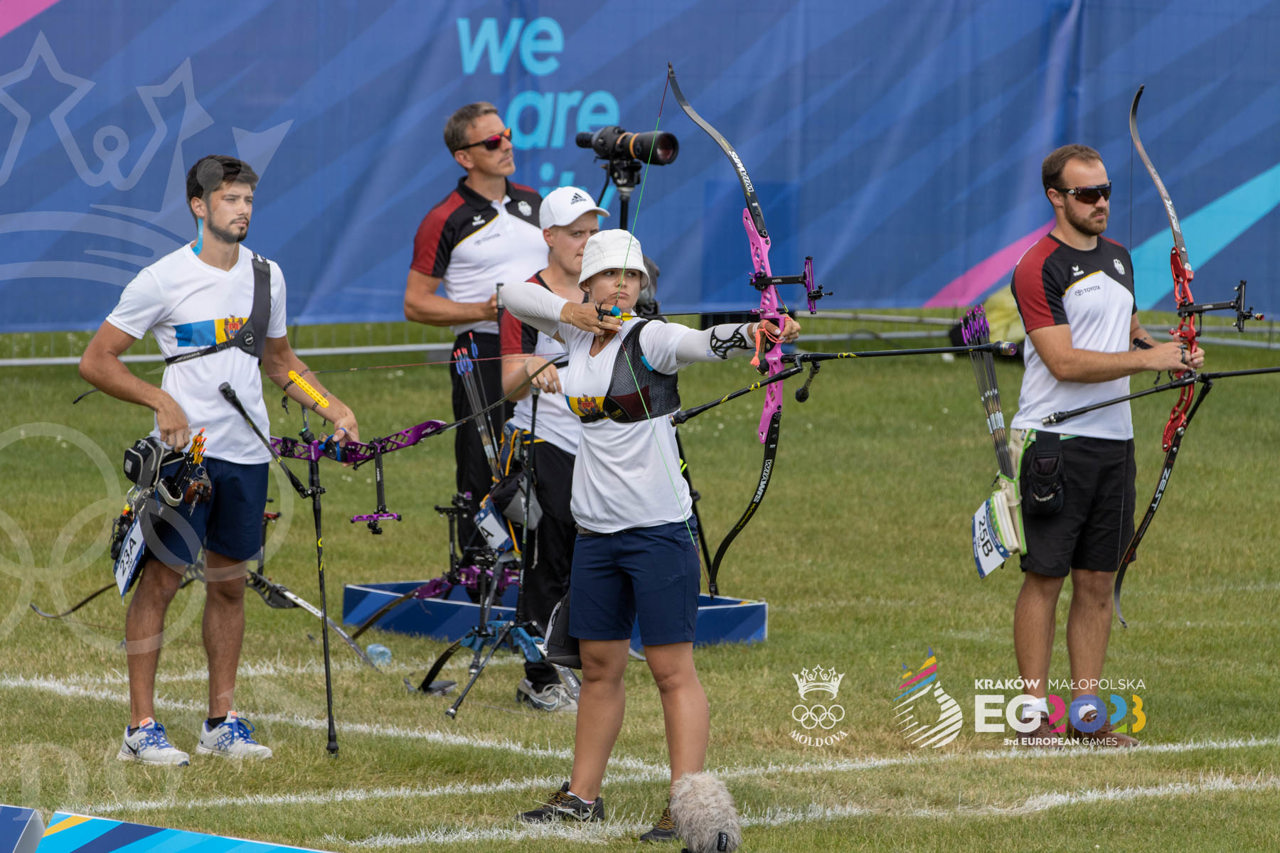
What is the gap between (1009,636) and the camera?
7.31 metres

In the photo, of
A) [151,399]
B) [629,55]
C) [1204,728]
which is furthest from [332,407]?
[629,55]

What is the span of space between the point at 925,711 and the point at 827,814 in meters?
1.26

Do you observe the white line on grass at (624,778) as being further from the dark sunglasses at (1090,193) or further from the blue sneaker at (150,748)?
the dark sunglasses at (1090,193)

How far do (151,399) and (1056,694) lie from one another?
Result: 10.4ft

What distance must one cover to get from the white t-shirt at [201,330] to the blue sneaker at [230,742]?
838mm

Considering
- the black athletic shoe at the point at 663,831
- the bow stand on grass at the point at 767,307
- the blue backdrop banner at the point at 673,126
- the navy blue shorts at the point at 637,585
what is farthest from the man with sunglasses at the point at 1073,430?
the blue backdrop banner at the point at 673,126

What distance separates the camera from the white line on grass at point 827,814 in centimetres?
477

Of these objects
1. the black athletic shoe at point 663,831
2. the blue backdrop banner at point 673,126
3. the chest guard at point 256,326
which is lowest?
the black athletic shoe at point 663,831

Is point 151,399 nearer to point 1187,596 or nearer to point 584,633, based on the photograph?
point 584,633

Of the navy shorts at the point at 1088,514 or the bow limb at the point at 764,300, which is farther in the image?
the navy shorts at the point at 1088,514

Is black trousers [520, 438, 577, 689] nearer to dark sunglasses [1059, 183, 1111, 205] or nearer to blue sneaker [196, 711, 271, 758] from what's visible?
blue sneaker [196, 711, 271, 758]

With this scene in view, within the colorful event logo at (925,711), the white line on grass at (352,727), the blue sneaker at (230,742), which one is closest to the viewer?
the blue sneaker at (230,742)

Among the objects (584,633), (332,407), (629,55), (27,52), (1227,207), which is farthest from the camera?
(1227,207)

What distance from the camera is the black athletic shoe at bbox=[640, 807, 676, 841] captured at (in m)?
4.73
